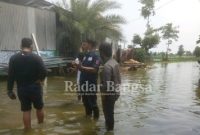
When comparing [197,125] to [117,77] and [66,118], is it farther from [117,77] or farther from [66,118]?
[66,118]

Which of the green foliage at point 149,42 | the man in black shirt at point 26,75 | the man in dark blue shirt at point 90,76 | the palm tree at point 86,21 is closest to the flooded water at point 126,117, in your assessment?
the man in dark blue shirt at point 90,76

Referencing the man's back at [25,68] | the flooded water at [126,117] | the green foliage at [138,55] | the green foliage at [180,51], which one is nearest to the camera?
the man's back at [25,68]

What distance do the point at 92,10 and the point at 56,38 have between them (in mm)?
3264

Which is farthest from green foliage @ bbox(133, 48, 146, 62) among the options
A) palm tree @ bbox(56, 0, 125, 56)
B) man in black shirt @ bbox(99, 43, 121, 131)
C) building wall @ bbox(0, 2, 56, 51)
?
man in black shirt @ bbox(99, 43, 121, 131)

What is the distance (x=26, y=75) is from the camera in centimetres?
640

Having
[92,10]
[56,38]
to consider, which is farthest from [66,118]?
[92,10]

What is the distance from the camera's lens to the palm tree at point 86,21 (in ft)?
72.8

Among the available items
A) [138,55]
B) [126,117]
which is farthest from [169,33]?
[126,117]

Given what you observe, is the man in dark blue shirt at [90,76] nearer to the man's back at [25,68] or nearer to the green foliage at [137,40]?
the man's back at [25,68]

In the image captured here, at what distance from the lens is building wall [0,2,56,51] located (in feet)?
55.6

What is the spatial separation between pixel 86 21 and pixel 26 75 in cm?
1651

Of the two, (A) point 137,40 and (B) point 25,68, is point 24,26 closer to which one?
(B) point 25,68

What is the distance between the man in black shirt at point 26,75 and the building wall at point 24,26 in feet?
35.1

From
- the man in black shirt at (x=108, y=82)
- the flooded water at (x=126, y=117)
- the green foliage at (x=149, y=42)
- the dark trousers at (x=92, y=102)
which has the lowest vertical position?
the flooded water at (x=126, y=117)
